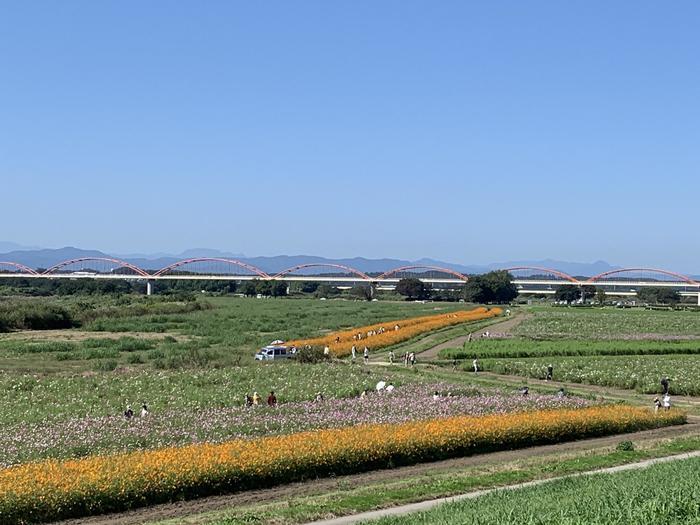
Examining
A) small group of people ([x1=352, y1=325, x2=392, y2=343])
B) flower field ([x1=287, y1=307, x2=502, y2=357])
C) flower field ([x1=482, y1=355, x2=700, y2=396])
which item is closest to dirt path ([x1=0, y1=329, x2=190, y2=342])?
flower field ([x1=287, y1=307, x2=502, y2=357])

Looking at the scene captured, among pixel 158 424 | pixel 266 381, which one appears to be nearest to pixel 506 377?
pixel 266 381

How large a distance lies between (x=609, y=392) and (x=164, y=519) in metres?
26.0

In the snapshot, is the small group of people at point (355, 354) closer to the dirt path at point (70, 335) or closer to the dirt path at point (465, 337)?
the dirt path at point (465, 337)

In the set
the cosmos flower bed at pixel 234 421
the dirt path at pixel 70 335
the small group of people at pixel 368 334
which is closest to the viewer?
the cosmos flower bed at pixel 234 421

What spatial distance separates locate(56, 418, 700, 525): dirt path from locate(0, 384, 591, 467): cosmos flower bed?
3.73m

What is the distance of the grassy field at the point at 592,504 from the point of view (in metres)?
11.8

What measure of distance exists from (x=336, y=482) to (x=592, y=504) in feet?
26.6

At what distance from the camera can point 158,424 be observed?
2472 cm

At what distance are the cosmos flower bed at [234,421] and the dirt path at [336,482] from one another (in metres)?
3.73

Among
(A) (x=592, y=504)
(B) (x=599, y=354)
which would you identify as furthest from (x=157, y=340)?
(A) (x=592, y=504)

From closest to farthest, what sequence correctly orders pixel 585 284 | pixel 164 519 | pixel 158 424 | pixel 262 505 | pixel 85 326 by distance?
pixel 164 519, pixel 262 505, pixel 158 424, pixel 85 326, pixel 585 284

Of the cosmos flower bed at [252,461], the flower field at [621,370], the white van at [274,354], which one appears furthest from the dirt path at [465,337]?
the cosmos flower bed at [252,461]

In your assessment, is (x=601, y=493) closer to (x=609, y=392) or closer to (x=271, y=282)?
(x=609, y=392)

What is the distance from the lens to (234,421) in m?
25.3
